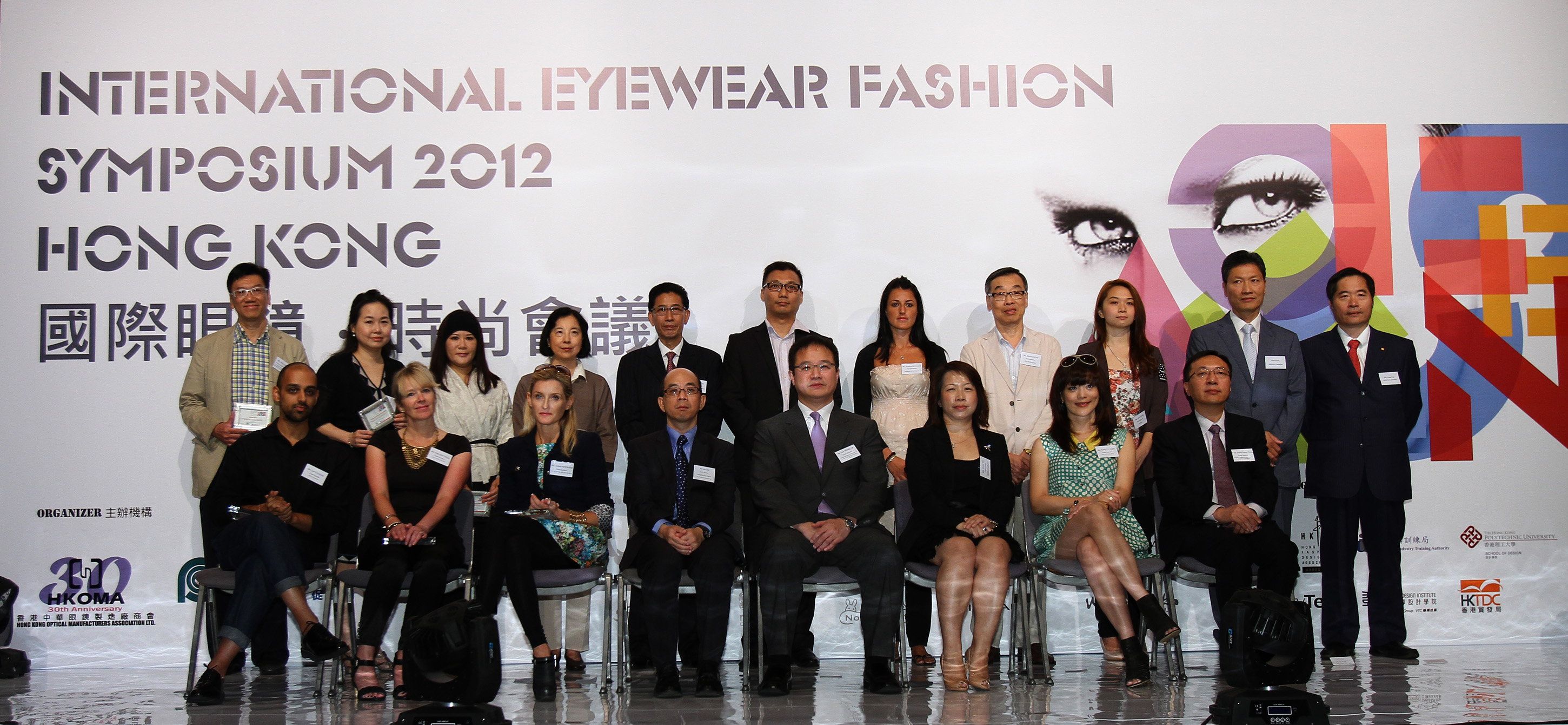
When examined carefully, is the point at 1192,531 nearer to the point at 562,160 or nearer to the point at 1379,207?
the point at 1379,207

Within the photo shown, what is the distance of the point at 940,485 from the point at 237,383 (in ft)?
9.95

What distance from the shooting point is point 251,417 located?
4809 millimetres

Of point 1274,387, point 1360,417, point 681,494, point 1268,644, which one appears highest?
point 1274,387

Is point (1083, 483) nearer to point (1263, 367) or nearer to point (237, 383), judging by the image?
point (1263, 367)

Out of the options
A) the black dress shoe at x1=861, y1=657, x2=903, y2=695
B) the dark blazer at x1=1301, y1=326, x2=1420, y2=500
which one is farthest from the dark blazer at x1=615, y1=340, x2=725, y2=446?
the dark blazer at x1=1301, y1=326, x2=1420, y2=500

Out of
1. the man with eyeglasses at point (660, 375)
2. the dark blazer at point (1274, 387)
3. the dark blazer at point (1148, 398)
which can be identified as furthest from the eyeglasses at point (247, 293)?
the dark blazer at point (1274, 387)

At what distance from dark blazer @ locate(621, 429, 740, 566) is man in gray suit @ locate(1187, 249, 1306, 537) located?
204 centimetres

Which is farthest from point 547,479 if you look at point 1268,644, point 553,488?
point 1268,644

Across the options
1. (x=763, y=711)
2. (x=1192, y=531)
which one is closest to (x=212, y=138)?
(x=763, y=711)

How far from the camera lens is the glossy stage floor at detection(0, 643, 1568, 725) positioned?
356 centimetres

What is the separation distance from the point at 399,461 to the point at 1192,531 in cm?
296

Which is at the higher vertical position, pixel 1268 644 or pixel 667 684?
pixel 1268 644

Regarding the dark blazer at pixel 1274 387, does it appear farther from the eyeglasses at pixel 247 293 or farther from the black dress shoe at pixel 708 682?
the eyeglasses at pixel 247 293

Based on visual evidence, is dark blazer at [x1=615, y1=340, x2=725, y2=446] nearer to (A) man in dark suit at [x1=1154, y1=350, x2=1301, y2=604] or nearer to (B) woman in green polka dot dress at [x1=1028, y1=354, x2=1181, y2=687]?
(B) woman in green polka dot dress at [x1=1028, y1=354, x2=1181, y2=687]
